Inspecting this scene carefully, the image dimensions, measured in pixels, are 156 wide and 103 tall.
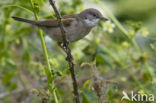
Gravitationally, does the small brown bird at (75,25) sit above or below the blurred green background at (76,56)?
above

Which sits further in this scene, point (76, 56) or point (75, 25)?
point (76, 56)

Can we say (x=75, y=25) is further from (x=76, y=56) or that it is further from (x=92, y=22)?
(x=76, y=56)

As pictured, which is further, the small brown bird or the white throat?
the white throat

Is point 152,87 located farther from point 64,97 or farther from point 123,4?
point 123,4

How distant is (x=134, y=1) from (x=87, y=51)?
306 centimetres

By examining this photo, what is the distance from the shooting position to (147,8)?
568cm

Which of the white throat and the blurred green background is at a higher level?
the white throat

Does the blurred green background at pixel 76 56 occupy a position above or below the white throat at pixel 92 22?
below

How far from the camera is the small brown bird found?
2896 mm

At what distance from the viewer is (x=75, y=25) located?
3.04 m

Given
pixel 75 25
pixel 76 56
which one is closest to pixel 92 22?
pixel 75 25

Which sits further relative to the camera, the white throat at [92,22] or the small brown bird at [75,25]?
the white throat at [92,22]

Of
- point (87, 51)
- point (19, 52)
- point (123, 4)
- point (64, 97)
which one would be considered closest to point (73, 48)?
point (87, 51)

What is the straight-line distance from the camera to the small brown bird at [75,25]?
290 centimetres
